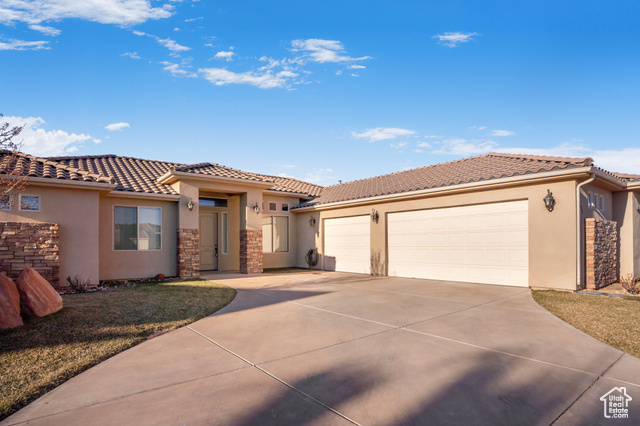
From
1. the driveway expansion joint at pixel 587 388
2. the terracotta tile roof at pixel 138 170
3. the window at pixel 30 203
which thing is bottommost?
the driveway expansion joint at pixel 587 388

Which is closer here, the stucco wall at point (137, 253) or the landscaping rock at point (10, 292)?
the landscaping rock at point (10, 292)

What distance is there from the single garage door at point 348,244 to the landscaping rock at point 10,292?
10.3 m

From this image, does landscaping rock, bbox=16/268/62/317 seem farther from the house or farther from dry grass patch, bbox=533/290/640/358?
dry grass patch, bbox=533/290/640/358

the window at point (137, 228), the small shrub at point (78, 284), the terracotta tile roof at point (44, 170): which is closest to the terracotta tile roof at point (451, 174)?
the window at point (137, 228)

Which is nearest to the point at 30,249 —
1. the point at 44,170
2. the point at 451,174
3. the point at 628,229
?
the point at 44,170

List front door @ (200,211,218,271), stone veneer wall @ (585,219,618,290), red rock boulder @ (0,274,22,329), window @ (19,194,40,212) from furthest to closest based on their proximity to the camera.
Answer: front door @ (200,211,218,271), window @ (19,194,40,212), stone veneer wall @ (585,219,618,290), red rock boulder @ (0,274,22,329)

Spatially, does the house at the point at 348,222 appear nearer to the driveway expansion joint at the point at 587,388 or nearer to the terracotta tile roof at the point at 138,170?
the terracotta tile roof at the point at 138,170

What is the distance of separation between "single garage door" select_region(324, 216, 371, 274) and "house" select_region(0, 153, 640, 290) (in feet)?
0.18

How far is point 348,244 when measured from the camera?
1412 centimetres

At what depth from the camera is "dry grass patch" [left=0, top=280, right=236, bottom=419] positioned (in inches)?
139

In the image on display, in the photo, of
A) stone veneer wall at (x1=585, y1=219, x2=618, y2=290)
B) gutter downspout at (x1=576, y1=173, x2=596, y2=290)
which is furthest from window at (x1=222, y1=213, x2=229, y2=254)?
stone veneer wall at (x1=585, y1=219, x2=618, y2=290)

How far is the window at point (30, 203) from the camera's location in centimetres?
885

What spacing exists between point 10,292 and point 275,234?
35.3 feet

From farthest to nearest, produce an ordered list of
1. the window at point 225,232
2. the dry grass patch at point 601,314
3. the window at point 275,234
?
the window at point 275,234 < the window at point 225,232 < the dry grass patch at point 601,314
